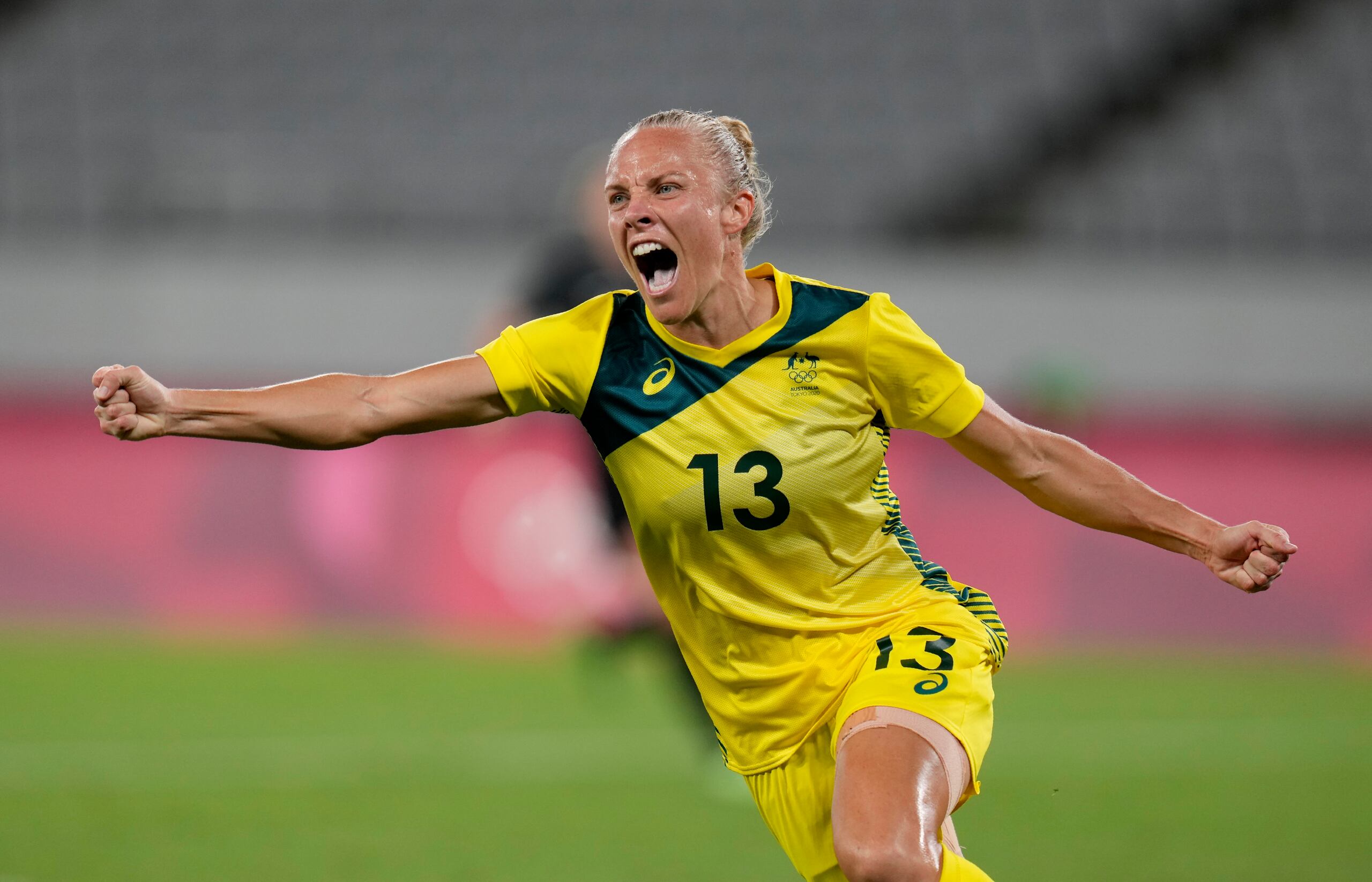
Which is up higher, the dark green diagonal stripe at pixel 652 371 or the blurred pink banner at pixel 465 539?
the dark green diagonal stripe at pixel 652 371

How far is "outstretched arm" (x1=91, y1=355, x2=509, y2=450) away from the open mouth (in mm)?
409

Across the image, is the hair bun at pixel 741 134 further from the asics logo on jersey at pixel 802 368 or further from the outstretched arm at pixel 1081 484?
the outstretched arm at pixel 1081 484

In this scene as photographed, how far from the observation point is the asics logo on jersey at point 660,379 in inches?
144

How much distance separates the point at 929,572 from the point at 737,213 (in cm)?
96

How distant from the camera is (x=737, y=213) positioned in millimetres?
3762

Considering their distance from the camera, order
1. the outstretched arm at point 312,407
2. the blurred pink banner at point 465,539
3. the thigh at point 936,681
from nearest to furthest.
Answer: the outstretched arm at point 312,407 → the thigh at point 936,681 → the blurred pink banner at point 465,539

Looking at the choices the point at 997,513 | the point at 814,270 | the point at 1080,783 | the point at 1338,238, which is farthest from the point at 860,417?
the point at 1338,238

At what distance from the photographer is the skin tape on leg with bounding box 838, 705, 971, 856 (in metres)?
3.41

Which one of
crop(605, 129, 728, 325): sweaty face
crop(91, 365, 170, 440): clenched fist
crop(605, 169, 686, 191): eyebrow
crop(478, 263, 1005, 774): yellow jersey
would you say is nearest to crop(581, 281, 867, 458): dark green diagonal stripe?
crop(478, 263, 1005, 774): yellow jersey

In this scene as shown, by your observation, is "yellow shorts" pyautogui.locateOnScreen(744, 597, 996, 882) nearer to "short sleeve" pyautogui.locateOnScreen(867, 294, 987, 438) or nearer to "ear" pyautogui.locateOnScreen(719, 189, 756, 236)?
"short sleeve" pyautogui.locateOnScreen(867, 294, 987, 438)

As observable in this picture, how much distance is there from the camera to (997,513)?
11.0 m

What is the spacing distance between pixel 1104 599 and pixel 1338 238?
5.83 m

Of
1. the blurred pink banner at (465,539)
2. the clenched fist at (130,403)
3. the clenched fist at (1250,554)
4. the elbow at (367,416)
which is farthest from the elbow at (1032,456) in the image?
the blurred pink banner at (465,539)

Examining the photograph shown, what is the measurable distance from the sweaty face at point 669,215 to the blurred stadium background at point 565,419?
233cm
